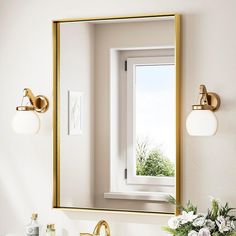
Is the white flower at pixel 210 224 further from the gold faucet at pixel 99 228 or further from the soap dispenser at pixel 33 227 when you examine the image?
the soap dispenser at pixel 33 227

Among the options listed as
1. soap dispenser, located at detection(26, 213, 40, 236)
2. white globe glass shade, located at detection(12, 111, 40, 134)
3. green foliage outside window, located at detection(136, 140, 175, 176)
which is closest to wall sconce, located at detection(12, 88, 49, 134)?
white globe glass shade, located at detection(12, 111, 40, 134)

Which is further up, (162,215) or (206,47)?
(206,47)

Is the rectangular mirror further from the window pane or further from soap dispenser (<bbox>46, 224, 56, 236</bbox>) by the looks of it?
soap dispenser (<bbox>46, 224, 56, 236</bbox>)

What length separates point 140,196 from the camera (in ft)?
8.02

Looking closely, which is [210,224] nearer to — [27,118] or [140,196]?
[140,196]

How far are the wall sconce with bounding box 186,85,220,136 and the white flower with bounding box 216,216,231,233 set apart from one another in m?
0.38

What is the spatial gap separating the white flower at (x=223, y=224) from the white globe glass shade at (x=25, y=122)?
100 cm

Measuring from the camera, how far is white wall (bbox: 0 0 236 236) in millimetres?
2357

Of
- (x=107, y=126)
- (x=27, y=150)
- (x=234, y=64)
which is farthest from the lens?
(x=27, y=150)

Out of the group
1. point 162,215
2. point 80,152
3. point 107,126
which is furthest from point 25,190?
point 162,215

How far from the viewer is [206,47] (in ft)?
7.83

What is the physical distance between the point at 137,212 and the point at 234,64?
0.83m

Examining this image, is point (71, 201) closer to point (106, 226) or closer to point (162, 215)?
point (106, 226)

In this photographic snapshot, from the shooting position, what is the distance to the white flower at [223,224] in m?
2.12
